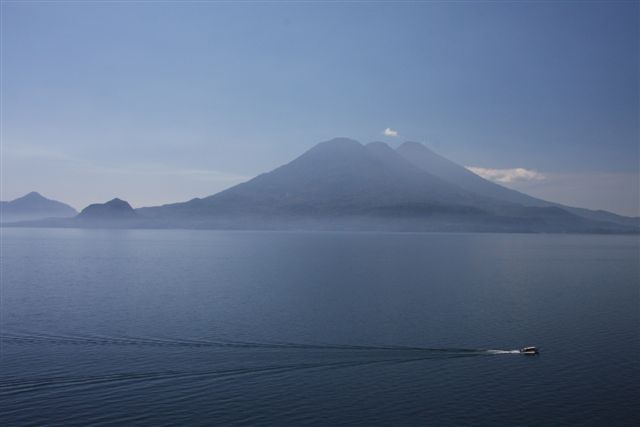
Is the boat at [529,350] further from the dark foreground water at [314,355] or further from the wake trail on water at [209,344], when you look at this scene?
the dark foreground water at [314,355]

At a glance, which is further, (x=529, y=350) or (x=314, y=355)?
(x=529, y=350)

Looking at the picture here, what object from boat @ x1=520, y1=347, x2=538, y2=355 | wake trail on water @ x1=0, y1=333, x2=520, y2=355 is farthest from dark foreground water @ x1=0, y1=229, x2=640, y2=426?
boat @ x1=520, y1=347, x2=538, y2=355

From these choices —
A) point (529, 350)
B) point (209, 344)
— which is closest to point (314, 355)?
point (209, 344)

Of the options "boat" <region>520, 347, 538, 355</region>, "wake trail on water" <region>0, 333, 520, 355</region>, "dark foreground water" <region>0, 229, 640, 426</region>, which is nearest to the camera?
"dark foreground water" <region>0, 229, 640, 426</region>

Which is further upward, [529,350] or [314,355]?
[529,350]

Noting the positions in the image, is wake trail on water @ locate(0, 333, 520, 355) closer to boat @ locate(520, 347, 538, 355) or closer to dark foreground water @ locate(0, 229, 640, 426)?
dark foreground water @ locate(0, 229, 640, 426)

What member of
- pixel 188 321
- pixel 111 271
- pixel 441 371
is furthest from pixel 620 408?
pixel 111 271

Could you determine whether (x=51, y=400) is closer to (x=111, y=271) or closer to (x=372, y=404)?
(x=372, y=404)

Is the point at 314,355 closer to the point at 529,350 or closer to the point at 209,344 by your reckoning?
the point at 209,344
